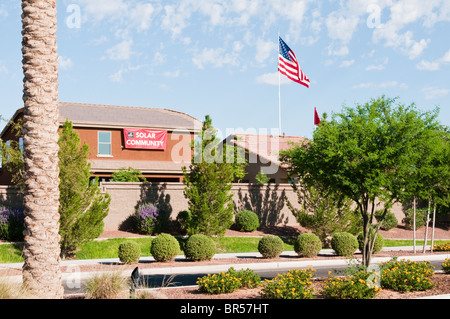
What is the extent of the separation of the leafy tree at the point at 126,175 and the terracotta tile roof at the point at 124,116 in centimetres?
393

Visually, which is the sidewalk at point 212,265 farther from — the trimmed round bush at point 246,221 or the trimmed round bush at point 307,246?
the trimmed round bush at point 246,221

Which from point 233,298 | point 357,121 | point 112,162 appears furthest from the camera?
point 112,162

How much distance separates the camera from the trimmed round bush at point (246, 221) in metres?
27.2

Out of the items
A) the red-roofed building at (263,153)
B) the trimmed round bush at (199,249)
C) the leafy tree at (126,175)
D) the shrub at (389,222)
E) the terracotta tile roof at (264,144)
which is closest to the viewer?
the trimmed round bush at (199,249)

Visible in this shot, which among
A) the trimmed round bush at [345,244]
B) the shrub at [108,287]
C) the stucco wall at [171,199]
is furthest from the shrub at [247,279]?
the stucco wall at [171,199]

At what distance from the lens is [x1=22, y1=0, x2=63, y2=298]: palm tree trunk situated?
389 inches

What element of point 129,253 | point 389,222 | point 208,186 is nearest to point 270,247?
point 208,186

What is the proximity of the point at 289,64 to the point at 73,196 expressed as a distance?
20290 mm

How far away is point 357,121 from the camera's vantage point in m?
13.4

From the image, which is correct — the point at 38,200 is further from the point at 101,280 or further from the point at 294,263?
the point at 294,263

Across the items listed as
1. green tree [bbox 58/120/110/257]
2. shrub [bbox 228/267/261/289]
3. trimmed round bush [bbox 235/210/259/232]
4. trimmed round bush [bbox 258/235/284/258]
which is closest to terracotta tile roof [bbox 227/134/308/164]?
trimmed round bush [bbox 235/210/259/232]

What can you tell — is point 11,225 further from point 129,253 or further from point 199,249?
point 199,249
